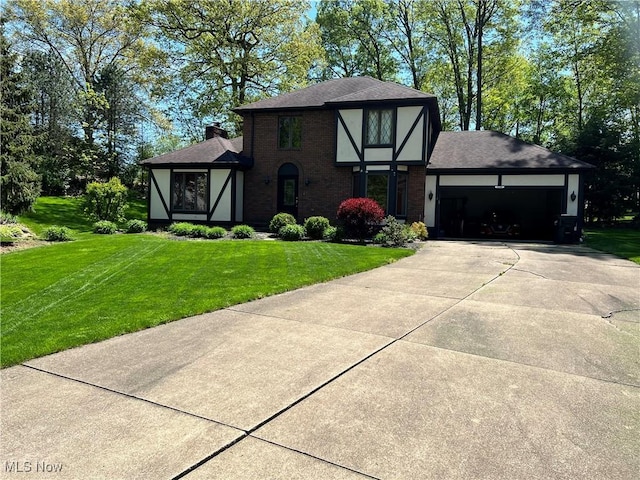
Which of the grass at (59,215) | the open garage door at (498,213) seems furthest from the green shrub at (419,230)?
the grass at (59,215)

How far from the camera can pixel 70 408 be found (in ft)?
10.2

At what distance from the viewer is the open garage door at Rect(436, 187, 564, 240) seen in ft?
69.6

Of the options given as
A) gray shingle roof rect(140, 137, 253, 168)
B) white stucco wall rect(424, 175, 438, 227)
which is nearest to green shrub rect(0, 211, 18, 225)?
gray shingle roof rect(140, 137, 253, 168)

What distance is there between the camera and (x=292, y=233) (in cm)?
1510

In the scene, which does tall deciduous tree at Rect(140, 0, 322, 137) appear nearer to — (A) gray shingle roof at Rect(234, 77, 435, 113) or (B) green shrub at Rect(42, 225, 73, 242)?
(A) gray shingle roof at Rect(234, 77, 435, 113)

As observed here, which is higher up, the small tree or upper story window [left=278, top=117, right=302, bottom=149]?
upper story window [left=278, top=117, right=302, bottom=149]

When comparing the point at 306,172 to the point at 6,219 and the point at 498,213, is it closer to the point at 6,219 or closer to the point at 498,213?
the point at 498,213

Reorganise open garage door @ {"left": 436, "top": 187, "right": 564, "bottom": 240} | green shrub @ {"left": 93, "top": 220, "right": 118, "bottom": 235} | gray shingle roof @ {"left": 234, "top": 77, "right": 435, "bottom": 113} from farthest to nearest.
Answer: open garage door @ {"left": 436, "top": 187, "right": 564, "bottom": 240}
gray shingle roof @ {"left": 234, "top": 77, "right": 435, "bottom": 113}
green shrub @ {"left": 93, "top": 220, "right": 118, "bottom": 235}

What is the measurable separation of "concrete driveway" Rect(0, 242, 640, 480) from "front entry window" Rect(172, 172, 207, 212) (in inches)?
591

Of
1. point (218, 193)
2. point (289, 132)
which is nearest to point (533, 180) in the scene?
point (289, 132)

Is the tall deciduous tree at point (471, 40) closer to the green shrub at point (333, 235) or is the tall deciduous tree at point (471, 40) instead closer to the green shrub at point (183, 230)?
the green shrub at point (333, 235)

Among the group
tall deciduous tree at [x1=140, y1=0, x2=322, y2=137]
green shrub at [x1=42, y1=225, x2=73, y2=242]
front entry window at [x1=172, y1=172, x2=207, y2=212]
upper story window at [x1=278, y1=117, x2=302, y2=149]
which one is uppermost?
tall deciduous tree at [x1=140, y1=0, x2=322, y2=137]

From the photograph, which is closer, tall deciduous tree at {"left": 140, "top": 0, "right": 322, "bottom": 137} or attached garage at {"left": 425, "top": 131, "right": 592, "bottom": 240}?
attached garage at {"left": 425, "top": 131, "right": 592, "bottom": 240}

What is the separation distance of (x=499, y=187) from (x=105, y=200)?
17.2 meters
